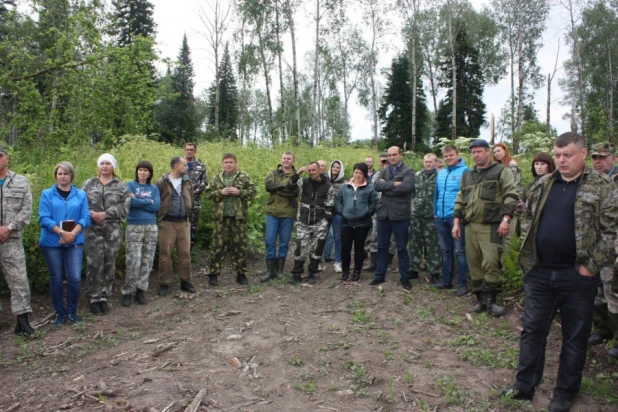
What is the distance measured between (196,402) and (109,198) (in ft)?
11.7

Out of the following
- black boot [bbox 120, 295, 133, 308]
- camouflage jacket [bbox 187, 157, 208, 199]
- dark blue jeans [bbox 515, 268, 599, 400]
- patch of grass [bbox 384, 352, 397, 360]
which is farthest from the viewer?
camouflage jacket [bbox 187, 157, 208, 199]

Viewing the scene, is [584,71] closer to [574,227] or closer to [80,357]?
[574,227]

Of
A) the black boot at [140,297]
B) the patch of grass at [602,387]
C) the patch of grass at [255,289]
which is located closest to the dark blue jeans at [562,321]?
the patch of grass at [602,387]

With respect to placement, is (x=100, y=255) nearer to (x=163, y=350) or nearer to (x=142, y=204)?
(x=142, y=204)

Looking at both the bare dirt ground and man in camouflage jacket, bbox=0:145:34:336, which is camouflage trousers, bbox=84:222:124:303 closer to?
the bare dirt ground

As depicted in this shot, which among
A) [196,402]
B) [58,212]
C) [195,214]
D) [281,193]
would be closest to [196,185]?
[195,214]

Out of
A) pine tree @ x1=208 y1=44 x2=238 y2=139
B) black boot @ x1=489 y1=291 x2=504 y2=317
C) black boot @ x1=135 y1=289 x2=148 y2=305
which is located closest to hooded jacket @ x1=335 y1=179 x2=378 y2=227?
black boot @ x1=489 y1=291 x2=504 y2=317

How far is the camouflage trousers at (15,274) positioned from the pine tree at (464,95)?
3233 cm

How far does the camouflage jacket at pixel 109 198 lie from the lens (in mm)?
6023

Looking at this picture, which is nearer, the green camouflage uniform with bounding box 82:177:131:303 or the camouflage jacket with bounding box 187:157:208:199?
the green camouflage uniform with bounding box 82:177:131:303

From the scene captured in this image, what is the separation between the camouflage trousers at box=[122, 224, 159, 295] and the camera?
6.40 meters

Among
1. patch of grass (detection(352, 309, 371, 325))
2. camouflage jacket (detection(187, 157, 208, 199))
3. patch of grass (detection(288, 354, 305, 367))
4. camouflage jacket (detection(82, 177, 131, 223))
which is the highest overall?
camouflage jacket (detection(187, 157, 208, 199))

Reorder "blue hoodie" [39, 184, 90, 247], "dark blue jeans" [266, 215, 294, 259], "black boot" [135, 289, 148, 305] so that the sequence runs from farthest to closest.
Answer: "dark blue jeans" [266, 215, 294, 259]
"black boot" [135, 289, 148, 305]
"blue hoodie" [39, 184, 90, 247]

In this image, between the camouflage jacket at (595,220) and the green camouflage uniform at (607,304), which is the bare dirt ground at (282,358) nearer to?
the green camouflage uniform at (607,304)
